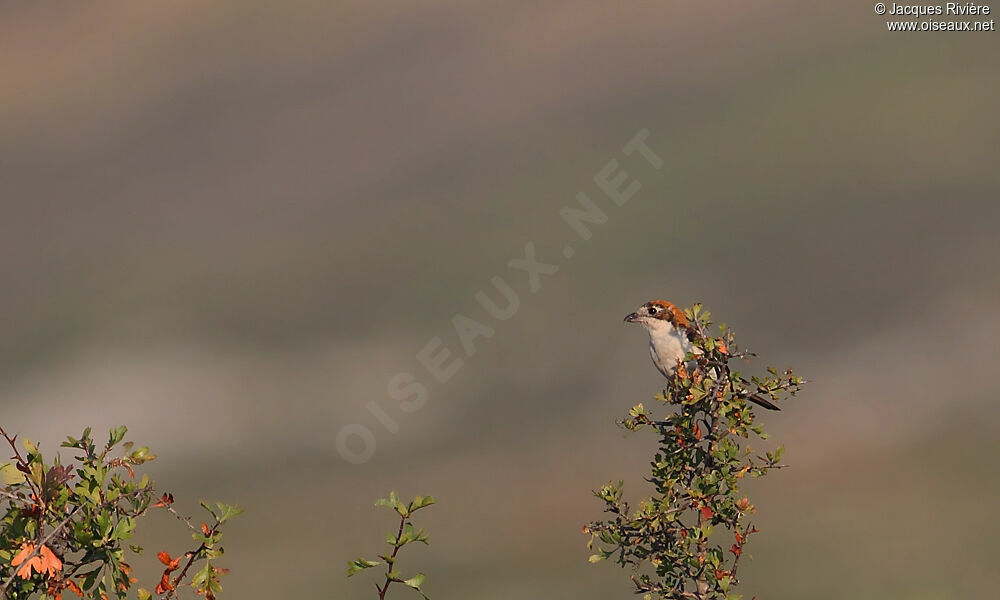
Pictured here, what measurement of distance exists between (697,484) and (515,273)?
318ft

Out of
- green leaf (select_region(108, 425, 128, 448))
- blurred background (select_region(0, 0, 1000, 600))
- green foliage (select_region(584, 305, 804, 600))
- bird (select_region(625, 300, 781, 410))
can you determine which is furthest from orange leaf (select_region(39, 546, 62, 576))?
blurred background (select_region(0, 0, 1000, 600))

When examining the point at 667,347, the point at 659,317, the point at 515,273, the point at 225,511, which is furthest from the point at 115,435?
the point at 515,273

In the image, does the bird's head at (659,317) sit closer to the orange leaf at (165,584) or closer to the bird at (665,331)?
the bird at (665,331)

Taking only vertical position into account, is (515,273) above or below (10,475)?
above

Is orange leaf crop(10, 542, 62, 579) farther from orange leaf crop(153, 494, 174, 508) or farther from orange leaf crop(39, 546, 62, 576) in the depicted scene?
orange leaf crop(153, 494, 174, 508)

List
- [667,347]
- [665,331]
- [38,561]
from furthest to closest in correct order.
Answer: [665,331] → [667,347] → [38,561]

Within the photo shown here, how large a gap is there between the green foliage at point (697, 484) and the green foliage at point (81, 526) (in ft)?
A: 7.59

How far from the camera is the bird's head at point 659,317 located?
1309 cm

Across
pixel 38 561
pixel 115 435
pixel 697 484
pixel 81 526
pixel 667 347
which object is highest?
pixel 667 347

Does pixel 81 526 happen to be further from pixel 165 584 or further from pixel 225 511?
pixel 225 511

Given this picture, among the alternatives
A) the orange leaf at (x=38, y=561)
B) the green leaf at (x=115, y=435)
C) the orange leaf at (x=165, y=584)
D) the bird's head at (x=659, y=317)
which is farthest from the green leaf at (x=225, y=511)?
the bird's head at (x=659, y=317)

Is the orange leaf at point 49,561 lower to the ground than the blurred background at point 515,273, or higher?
lower

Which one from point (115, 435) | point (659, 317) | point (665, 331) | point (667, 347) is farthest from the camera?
point (659, 317)

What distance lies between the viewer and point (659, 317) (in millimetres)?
13328
